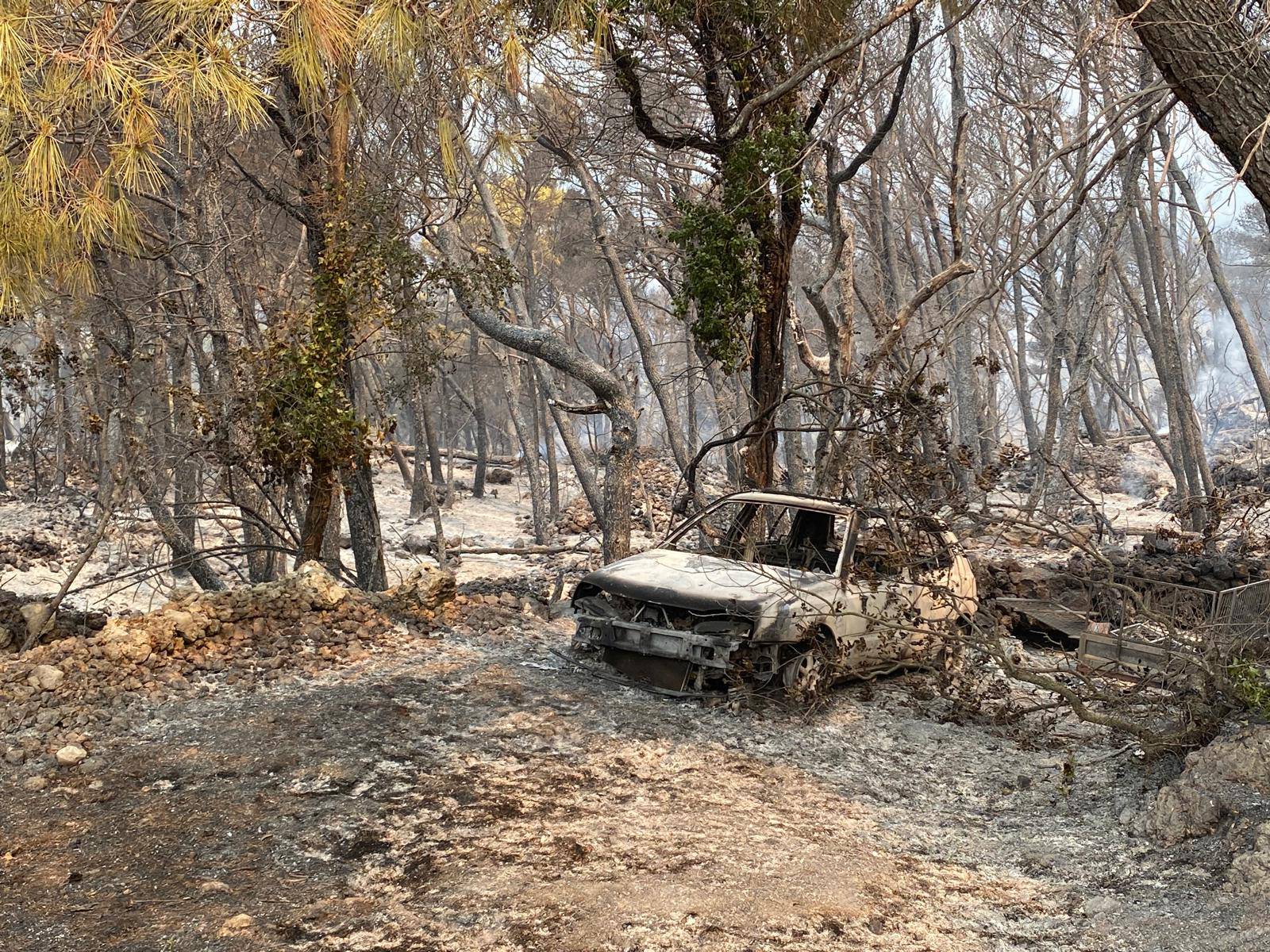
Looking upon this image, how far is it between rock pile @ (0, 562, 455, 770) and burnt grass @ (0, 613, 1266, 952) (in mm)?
284

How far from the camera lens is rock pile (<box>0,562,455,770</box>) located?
21.1ft

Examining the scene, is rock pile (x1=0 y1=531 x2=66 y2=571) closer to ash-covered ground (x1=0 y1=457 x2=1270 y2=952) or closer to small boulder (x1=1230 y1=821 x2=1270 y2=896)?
ash-covered ground (x1=0 y1=457 x2=1270 y2=952)

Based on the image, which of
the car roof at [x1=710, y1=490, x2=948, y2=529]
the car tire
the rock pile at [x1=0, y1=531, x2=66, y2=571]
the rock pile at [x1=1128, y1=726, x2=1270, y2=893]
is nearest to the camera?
the rock pile at [x1=1128, y1=726, x2=1270, y2=893]

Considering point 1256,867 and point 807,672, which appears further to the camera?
point 807,672

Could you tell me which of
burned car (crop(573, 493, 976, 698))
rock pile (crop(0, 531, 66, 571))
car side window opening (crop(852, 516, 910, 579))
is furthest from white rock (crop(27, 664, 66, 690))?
rock pile (crop(0, 531, 66, 571))

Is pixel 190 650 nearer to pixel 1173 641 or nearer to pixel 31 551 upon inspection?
pixel 1173 641

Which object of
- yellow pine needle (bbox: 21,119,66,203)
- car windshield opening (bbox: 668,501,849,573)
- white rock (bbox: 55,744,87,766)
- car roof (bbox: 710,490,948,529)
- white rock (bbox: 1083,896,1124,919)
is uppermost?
yellow pine needle (bbox: 21,119,66,203)

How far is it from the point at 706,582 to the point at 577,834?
8.83 feet

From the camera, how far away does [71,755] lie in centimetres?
593

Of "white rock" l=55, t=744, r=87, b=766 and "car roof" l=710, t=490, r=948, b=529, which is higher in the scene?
"car roof" l=710, t=490, r=948, b=529

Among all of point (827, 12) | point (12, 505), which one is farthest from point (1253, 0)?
point (12, 505)

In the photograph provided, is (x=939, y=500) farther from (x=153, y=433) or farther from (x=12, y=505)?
(x=12, y=505)

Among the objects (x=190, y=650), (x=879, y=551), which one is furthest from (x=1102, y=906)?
(x=190, y=650)

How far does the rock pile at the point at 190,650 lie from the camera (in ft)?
21.1
